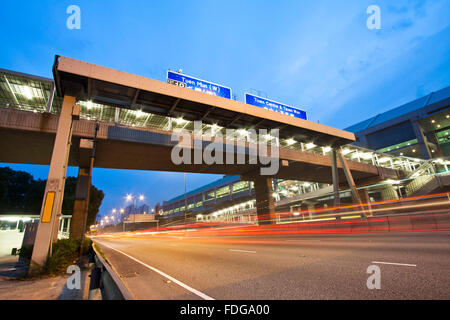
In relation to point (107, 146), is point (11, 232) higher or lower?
lower

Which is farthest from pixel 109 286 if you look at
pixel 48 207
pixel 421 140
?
pixel 421 140

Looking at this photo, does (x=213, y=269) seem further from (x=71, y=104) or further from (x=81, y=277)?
(x=71, y=104)

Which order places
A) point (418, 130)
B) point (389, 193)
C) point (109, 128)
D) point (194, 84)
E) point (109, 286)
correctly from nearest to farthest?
point (109, 286), point (109, 128), point (194, 84), point (389, 193), point (418, 130)

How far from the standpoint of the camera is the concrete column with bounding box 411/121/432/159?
186 ft

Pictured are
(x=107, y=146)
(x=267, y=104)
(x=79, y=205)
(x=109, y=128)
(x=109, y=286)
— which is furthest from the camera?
(x=267, y=104)

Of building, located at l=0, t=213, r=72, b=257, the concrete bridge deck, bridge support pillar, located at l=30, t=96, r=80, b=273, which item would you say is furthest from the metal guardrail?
building, located at l=0, t=213, r=72, b=257

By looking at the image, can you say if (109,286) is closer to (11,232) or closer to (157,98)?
(157,98)

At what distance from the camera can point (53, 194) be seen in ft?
31.2

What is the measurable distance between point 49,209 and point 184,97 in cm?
860

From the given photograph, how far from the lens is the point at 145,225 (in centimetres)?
9381

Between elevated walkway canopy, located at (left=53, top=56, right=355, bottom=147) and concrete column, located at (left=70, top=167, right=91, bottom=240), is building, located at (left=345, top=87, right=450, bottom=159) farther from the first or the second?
concrete column, located at (left=70, top=167, right=91, bottom=240)

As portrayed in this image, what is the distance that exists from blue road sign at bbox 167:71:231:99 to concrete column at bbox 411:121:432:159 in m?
62.9

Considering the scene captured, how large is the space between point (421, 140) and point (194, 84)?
216 ft
